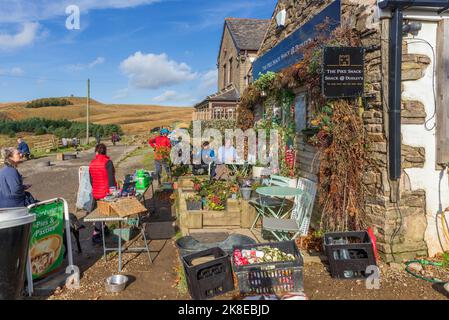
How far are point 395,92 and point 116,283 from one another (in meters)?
4.41

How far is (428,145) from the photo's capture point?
5340 mm

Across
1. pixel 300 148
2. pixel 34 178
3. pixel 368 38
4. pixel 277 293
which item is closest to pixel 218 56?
pixel 34 178

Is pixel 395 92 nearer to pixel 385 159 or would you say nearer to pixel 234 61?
pixel 385 159

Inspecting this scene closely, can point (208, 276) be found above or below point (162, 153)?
below

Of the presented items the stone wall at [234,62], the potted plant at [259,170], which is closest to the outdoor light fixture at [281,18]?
the potted plant at [259,170]

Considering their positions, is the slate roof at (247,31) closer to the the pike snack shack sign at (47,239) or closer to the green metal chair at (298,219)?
the green metal chair at (298,219)

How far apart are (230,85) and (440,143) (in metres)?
20.5

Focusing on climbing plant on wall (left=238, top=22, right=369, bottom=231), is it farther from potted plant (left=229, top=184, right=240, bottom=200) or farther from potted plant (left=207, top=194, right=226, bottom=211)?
potted plant (left=207, top=194, right=226, bottom=211)

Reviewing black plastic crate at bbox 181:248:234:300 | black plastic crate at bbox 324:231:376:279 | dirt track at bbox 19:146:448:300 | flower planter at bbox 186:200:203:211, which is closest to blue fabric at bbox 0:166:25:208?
dirt track at bbox 19:146:448:300

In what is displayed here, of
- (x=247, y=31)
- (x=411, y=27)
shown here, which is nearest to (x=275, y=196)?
(x=411, y=27)

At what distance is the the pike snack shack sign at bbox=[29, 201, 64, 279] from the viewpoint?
4.75 m

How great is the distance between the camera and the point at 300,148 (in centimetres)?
771

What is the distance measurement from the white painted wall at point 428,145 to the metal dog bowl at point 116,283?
413cm
